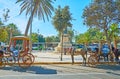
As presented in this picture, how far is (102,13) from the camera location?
2542 centimetres

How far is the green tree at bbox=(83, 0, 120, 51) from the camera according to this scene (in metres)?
25.0

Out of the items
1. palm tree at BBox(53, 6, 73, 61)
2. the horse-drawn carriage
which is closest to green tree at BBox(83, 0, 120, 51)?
the horse-drawn carriage

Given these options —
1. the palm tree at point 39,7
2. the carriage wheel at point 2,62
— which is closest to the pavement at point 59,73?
the carriage wheel at point 2,62

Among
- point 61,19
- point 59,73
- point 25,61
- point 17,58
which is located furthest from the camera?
point 61,19

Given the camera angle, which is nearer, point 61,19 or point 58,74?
point 58,74

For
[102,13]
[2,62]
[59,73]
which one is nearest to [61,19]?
[102,13]

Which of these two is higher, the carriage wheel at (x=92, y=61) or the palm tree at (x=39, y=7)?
the palm tree at (x=39, y=7)

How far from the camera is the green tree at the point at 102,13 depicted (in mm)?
25047

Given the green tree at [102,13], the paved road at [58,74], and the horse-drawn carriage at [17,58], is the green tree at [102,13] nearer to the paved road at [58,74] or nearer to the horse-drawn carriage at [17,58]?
the horse-drawn carriage at [17,58]

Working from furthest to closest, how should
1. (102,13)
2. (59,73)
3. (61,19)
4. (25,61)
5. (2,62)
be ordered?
(61,19) → (102,13) → (2,62) → (25,61) → (59,73)

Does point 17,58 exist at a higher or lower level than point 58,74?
higher

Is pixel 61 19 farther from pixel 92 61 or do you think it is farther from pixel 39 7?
pixel 92 61

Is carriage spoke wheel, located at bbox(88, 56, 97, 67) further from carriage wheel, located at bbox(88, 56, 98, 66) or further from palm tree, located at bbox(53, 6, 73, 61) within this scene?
palm tree, located at bbox(53, 6, 73, 61)

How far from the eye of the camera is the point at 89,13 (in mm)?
25781
